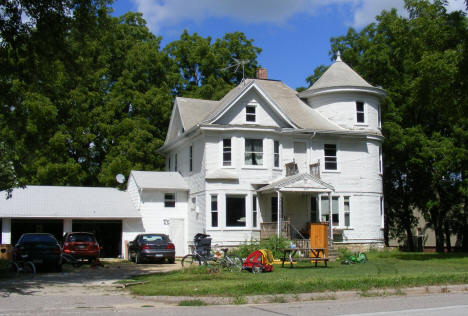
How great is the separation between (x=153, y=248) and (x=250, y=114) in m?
9.38

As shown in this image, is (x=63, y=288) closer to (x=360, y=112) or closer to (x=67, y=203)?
(x=67, y=203)

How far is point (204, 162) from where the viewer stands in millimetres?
29281

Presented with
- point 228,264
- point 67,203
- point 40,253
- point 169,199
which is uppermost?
point 169,199

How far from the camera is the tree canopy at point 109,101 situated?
21.5 meters

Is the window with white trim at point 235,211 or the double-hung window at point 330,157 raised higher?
the double-hung window at point 330,157

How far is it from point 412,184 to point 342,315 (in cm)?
3008

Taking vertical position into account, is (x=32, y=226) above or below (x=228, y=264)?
above

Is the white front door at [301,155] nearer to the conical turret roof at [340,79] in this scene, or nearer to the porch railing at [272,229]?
the porch railing at [272,229]

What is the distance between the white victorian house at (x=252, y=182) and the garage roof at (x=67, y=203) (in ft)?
0.19

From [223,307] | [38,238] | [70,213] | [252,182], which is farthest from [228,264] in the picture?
[70,213]

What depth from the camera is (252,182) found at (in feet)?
95.9

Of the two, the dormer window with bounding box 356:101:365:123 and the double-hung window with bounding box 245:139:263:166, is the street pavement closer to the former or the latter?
the double-hung window with bounding box 245:139:263:166

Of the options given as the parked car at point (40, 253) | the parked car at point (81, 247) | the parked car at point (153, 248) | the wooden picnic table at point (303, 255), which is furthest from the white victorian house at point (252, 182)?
the parked car at point (40, 253)

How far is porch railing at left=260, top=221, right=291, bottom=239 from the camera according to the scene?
28250 millimetres
